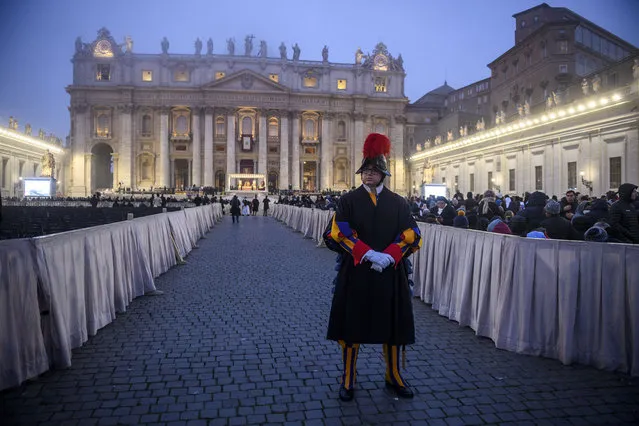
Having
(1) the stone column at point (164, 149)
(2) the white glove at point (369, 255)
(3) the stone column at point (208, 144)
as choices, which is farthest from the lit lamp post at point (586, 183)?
(1) the stone column at point (164, 149)

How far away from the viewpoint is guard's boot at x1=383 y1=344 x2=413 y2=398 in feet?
14.2

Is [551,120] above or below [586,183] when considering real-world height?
above

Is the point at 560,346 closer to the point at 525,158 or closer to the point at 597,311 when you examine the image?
the point at 597,311

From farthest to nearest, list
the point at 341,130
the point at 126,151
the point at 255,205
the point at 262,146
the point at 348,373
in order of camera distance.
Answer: the point at 341,130
the point at 262,146
the point at 126,151
the point at 255,205
the point at 348,373

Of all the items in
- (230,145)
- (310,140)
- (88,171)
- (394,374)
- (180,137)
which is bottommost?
(394,374)

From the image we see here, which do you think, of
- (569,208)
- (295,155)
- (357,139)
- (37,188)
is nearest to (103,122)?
(295,155)

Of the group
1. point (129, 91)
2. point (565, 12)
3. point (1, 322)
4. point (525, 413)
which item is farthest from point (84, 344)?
point (129, 91)

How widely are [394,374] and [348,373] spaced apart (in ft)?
1.49

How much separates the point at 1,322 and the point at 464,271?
5487 mm

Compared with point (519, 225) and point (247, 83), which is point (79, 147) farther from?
point (519, 225)

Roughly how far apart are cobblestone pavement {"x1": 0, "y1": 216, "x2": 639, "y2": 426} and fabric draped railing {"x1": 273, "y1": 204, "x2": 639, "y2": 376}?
203 millimetres

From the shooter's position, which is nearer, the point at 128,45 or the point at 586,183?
the point at 586,183

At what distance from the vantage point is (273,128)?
6638 centimetres

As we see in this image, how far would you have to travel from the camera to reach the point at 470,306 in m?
6.60
